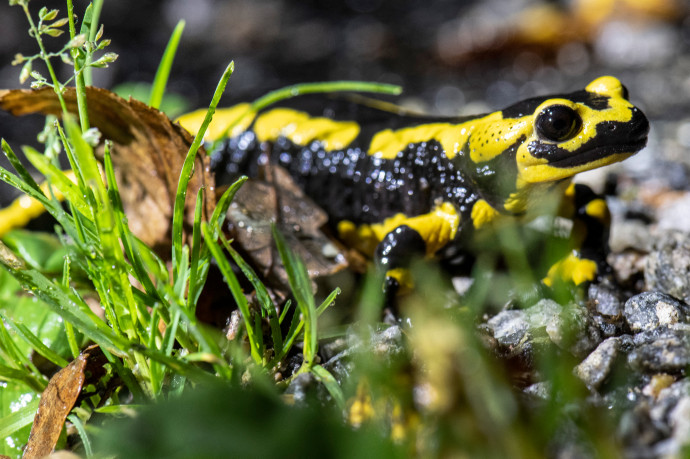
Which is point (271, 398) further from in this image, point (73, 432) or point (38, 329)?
point (38, 329)

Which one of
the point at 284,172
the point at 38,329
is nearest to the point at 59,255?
the point at 38,329

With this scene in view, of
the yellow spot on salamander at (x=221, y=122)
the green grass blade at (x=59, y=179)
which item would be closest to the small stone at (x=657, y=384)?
the green grass blade at (x=59, y=179)

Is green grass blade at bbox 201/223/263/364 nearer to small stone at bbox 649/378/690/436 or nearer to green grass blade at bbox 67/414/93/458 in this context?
green grass blade at bbox 67/414/93/458

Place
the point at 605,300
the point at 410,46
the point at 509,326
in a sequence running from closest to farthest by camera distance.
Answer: the point at 509,326
the point at 605,300
the point at 410,46

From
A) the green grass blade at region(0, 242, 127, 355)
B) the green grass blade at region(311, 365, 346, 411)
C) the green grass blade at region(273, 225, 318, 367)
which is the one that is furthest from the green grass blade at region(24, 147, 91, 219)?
the green grass blade at region(311, 365, 346, 411)

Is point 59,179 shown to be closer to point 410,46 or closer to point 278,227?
point 278,227

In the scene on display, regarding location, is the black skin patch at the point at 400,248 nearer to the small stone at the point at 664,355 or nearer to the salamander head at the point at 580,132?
the salamander head at the point at 580,132

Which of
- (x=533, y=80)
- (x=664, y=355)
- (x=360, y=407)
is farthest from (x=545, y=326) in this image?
(x=533, y=80)
